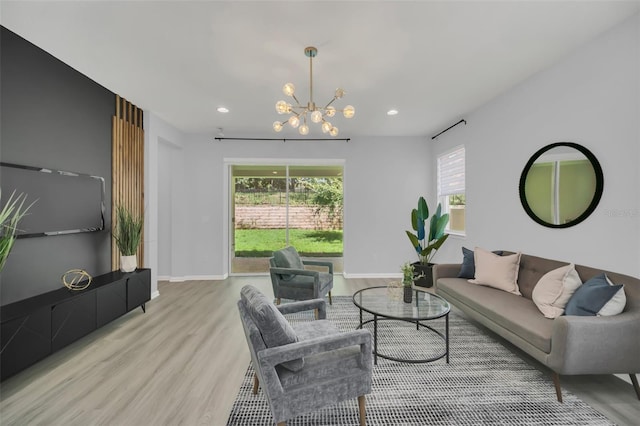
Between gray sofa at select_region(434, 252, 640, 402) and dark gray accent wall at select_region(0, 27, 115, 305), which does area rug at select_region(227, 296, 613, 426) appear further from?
dark gray accent wall at select_region(0, 27, 115, 305)

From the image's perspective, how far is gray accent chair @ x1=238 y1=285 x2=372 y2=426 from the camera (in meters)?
1.48

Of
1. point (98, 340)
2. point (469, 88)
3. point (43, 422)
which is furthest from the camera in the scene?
point (469, 88)

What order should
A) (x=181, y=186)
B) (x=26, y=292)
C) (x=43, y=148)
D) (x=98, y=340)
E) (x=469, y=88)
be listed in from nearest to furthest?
1. (x=26, y=292)
2. (x=43, y=148)
3. (x=98, y=340)
4. (x=469, y=88)
5. (x=181, y=186)

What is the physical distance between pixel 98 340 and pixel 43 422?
1.21 metres

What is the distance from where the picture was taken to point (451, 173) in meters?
4.84

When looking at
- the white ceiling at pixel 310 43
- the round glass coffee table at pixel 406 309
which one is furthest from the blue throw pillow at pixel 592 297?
the white ceiling at pixel 310 43

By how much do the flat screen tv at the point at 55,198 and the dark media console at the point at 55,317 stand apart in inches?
23.9

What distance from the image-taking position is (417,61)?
267cm

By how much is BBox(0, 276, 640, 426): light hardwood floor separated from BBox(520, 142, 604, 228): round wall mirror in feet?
4.62

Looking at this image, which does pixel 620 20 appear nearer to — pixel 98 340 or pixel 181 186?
pixel 98 340

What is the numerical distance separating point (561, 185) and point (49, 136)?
502cm

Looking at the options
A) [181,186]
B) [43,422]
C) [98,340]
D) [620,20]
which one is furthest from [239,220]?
[620,20]

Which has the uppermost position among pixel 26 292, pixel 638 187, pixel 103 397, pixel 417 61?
pixel 417 61

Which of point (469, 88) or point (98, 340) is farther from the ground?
point (469, 88)
